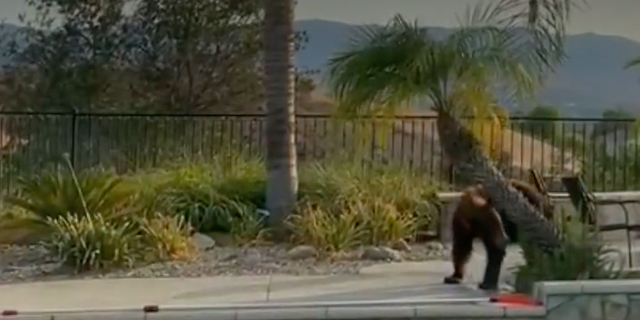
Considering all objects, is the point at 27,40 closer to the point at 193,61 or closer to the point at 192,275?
the point at 193,61

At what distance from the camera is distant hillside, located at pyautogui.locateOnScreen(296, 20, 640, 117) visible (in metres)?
9.70

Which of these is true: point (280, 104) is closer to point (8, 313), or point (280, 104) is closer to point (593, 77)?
point (593, 77)

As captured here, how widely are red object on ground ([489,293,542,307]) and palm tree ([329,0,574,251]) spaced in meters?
0.46

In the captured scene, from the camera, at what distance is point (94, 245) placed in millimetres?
7109

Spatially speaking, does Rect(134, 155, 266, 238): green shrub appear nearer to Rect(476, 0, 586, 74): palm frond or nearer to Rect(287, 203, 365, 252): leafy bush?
Rect(287, 203, 365, 252): leafy bush

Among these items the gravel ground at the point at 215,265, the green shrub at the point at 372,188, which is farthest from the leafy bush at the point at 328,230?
the green shrub at the point at 372,188

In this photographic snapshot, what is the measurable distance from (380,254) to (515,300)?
2.22 m

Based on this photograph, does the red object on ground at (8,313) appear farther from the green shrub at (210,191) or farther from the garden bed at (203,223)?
the green shrub at (210,191)

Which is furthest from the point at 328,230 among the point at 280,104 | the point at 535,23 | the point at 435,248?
the point at 535,23

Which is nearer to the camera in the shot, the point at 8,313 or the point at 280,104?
the point at 8,313

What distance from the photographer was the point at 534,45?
613 cm

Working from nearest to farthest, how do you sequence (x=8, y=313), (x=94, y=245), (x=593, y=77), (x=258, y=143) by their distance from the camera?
(x=8, y=313), (x=94, y=245), (x=593, y=77), (x=258, y=143)

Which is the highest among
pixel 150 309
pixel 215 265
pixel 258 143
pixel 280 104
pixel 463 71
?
pixel 463 71

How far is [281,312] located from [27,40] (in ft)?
26.8
